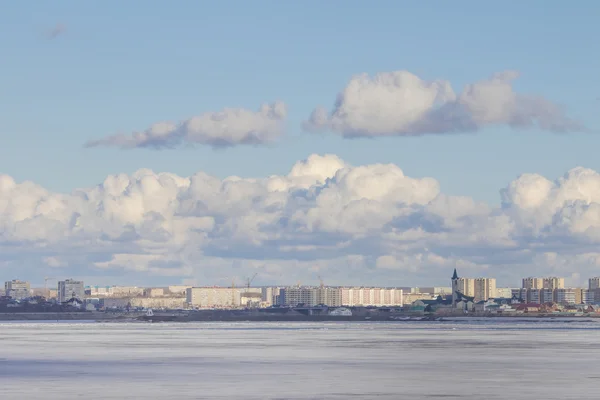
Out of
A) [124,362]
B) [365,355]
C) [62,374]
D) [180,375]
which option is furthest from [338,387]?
[365,355]

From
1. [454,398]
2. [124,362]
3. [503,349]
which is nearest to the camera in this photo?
[454,398]

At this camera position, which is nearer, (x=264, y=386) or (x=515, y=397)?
(x=515, y=397)

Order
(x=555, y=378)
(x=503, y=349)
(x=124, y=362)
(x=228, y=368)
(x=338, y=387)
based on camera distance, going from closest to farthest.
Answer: (x=338, y=387)
(x=555, y=378)
(x=228, y=368)
(x=124, y=362)
(x=503, y=349)

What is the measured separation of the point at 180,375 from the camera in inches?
2616

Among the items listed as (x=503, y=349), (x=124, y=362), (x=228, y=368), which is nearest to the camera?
(x=228, y=368)

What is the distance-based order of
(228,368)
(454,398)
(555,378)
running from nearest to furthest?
(454,398) → (555,378) → (228,368)

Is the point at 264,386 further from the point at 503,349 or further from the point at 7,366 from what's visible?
the point at 503,349

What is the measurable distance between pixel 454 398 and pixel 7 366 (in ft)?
112

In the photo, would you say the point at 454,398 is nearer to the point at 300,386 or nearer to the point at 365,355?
the point at 300,386

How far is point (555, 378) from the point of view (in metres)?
63.4

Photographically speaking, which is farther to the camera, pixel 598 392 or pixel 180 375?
pixel 180 375

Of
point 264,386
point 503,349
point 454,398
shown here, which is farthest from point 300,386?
point 503,349

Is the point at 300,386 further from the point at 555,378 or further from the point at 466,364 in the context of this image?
the point at 466,364

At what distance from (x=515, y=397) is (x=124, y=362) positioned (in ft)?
114
